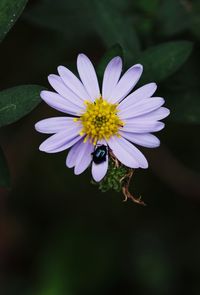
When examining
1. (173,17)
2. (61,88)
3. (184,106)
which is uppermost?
(173,17)

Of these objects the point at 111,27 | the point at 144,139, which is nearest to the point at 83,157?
the point at 144,139

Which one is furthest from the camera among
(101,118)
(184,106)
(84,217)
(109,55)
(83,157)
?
(84,217)

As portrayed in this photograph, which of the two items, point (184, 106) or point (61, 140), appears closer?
point (61, 140)

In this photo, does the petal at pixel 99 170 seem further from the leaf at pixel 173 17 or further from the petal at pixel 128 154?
the leaf at pixel 173 17

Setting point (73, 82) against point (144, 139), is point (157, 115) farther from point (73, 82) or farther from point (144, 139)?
point (73, 82)

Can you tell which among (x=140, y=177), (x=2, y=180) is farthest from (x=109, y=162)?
(x=140, y=177)

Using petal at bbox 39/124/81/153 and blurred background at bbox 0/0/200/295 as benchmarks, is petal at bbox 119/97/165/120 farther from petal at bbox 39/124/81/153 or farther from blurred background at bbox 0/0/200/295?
blurred background at bbox 0/0/200/295

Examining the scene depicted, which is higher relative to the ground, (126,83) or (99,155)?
(126,83)
